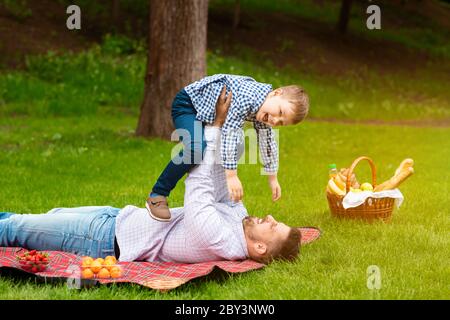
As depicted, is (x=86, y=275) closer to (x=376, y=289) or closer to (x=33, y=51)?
(x=376, y=289)

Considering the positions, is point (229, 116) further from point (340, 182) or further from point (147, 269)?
point (340, 182)

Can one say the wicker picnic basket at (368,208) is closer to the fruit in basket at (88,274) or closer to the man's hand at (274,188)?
the man's hand at (274,188)

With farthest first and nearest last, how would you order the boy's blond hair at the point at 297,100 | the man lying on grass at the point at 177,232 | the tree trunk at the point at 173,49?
the tree trunk at the point at 173,49, the man lying on grass at the point at 177,232, the boy's blond hair at the point at 297,100

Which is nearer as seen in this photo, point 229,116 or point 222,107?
point 229,116

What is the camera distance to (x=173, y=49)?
10266 mm

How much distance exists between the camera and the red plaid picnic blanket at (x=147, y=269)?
4477 mm

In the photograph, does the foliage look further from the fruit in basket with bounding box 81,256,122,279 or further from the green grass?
the fruit in basket with bounding box 81,256,122,279

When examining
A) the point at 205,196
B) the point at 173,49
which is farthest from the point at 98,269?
the point at 173,49

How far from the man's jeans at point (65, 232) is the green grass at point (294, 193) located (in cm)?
47

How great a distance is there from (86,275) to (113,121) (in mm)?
8717

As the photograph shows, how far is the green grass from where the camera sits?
4.47 meters

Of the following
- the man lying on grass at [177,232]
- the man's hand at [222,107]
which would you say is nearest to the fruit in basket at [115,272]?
the man lying on grass at [177,232]

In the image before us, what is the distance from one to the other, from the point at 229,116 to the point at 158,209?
766mm
